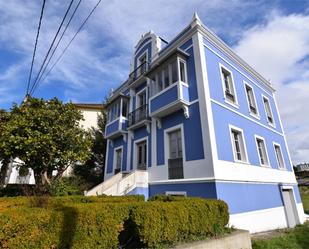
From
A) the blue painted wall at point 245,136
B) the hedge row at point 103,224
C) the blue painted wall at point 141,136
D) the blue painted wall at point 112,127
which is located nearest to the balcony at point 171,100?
the blue painted wall at point 245,136

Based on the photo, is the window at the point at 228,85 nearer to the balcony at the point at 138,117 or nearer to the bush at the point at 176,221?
the balcony at the point at 138,117

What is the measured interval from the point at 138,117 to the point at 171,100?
4.06 meters

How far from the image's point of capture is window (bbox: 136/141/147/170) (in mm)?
13169

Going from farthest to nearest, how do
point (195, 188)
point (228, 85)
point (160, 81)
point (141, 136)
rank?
point (141, 136) < point (160, 81) < point (228, 85) < point (195, 188)

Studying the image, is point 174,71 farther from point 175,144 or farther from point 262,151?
point 262,151

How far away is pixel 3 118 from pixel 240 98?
1437 cm

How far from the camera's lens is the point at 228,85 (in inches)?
485

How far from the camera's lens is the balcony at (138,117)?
42.9 feet

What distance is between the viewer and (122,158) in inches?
595

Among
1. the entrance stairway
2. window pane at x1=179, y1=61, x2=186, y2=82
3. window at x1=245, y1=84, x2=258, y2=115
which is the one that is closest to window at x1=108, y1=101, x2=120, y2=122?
the entrance stairway

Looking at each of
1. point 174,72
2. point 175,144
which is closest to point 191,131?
point 175,144

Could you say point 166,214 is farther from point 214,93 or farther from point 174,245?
point 214,93

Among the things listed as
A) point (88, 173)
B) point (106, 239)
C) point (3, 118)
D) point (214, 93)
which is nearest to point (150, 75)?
point (214, 93)

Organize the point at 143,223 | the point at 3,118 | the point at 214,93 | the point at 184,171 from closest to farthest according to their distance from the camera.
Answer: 1. the point at 143,223
2. the point at 184,171
3. the point at 214,93
4. the point at 3,118
